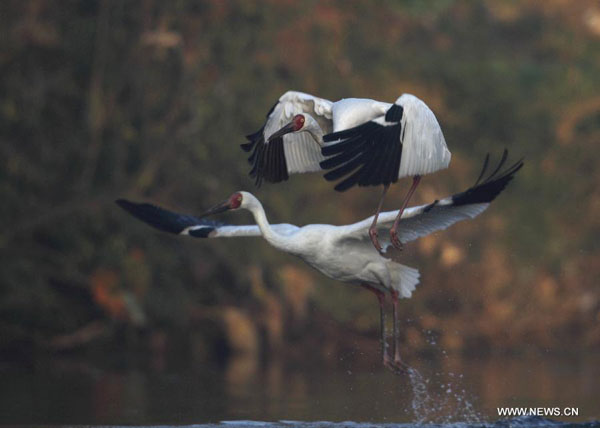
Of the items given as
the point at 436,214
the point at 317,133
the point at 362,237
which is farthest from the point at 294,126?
the point at 436,214

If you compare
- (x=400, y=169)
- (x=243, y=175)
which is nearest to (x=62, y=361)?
(x=243, y=175)

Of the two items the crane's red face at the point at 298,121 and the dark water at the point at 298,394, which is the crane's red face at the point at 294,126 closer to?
the crane's red face at the point at 298,121

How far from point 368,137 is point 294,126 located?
95 centimetres

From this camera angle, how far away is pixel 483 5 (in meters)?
23.7

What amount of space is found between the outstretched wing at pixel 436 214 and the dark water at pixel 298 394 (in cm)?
107

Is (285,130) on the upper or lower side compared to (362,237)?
upper

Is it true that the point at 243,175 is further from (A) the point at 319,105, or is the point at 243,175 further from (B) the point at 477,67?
(A) the point at 319,105

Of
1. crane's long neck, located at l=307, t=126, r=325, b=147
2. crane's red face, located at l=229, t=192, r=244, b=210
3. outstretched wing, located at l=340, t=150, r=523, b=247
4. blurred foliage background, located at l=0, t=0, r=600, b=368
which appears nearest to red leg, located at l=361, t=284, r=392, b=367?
outstretched wing, located at l=340, t=150, r=523, b=247

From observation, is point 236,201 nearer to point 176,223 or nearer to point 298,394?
point 176,223

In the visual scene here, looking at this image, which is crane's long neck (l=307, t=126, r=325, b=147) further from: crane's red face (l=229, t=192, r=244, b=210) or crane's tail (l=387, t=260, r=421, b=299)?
crane's tail (l=387, t=260, r=421, b=299)

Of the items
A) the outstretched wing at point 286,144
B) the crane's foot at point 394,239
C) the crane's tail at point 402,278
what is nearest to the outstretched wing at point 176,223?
the outstretched wing at point 286,144

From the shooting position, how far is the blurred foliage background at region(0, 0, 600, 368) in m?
14.6

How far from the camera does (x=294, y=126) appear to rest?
8.91 metres

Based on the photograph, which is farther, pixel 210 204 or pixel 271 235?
pixel 210 204
